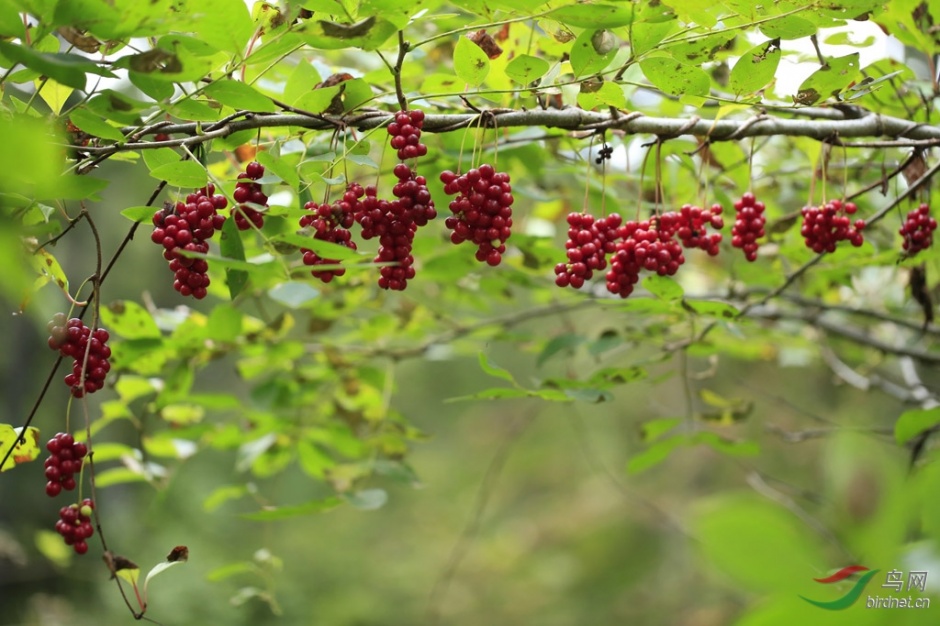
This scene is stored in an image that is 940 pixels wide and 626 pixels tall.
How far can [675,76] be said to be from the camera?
102cm

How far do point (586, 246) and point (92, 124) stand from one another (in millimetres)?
743

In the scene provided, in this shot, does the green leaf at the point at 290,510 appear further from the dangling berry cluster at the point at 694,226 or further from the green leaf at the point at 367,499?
the dangling berry cluster at the point at 694,226

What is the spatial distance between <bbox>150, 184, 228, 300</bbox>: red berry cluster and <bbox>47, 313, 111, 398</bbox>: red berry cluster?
0.55 ft

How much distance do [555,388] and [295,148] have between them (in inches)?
26.7

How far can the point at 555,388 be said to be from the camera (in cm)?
140

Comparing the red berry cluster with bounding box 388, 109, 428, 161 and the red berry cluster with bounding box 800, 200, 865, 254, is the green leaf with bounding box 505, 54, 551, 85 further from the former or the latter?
the red berry cluster with bounding box 800, 200, 865, 254

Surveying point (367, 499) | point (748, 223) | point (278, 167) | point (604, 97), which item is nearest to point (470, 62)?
point (604, 97)

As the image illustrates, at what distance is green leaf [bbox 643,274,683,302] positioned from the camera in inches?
45.3

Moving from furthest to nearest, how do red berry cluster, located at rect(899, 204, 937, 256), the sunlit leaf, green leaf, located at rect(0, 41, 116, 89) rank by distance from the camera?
1. red berry cluster, located at rect(899, 204, 937, 256)
2. the sunlit leaf
3. green leaf, located at rect(0, 41, 116, 89)

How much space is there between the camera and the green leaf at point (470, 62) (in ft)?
3.21

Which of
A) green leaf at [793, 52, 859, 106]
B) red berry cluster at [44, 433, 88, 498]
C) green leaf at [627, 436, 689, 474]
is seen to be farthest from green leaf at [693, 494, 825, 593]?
green leaf at [627, 436, 689, 474]

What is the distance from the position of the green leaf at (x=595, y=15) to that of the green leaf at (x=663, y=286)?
0.42 meters

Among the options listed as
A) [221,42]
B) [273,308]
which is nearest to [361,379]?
[221,42]

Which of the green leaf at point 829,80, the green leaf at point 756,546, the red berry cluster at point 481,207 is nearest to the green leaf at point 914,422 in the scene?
the green leaf at point 829,80
